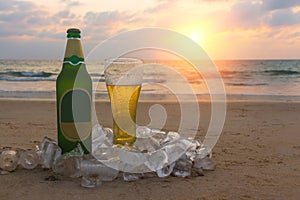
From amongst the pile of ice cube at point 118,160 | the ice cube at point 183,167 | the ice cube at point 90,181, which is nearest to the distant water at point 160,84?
the pile of ice cube at point 118,160

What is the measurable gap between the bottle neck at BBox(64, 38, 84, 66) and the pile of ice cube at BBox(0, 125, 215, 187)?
455 millimetres

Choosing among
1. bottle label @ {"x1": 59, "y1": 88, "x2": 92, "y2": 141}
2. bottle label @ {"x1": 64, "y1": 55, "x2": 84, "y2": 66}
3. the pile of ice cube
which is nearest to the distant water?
bottle label @ {"x1": 64, "y1": 55, "x2": 84, "y2": 66}

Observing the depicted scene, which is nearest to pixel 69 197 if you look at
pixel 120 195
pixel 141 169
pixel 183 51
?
pixel 120 195

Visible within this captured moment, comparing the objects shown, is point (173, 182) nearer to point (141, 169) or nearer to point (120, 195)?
point (141, 169)

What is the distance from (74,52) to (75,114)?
0.33m

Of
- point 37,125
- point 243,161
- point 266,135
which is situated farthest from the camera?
point 37,125

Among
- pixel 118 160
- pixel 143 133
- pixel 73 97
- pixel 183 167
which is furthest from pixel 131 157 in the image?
pixel 143 133

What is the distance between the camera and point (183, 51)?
2414mm

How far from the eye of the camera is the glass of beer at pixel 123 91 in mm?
2250

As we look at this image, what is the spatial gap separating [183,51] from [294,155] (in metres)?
1.23

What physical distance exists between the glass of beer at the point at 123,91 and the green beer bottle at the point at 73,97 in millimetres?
168

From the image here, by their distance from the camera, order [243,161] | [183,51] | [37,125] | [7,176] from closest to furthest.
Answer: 1. [7,176]
2. [183,51]
3. [243,161]
4. [37,125]

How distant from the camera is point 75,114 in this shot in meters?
2.10

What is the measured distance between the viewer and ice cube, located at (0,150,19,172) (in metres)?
2.33
